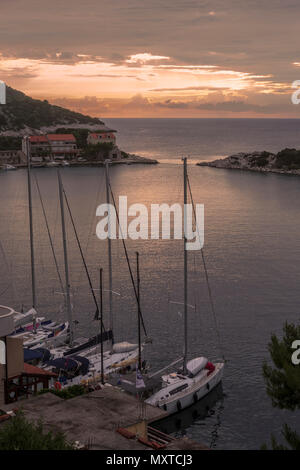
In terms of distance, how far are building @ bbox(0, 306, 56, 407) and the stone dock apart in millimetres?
1814

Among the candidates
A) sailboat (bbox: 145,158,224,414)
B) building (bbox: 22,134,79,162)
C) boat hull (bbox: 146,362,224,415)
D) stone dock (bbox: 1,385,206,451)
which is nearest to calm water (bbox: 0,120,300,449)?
boat hull (bbox: 146,362,224,415)

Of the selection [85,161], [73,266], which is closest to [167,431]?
[73,266]

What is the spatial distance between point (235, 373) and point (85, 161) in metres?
165

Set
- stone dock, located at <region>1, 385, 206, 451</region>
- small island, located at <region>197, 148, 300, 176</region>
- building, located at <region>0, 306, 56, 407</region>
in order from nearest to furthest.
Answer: stone dock, located at <region>1, 385, 206, 451</region>, building, located at <region>0, 306, 56, 407</region>, small island, located at <region>197, 148, 300, 176</region>

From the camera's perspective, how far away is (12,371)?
2762 cm

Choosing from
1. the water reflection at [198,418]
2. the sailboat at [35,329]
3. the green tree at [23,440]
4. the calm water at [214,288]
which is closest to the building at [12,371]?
the water reflection at [198,418]

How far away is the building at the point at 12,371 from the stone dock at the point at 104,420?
71.4 inches

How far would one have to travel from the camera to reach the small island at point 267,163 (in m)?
166

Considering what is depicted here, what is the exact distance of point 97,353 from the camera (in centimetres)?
3806

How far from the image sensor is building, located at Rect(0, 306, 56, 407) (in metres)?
26.0

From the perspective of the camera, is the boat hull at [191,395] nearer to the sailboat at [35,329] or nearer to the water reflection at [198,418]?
the water reflection at [198,418]

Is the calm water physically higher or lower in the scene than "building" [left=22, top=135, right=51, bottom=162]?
lower

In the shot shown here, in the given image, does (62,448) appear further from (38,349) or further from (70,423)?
(38,349)

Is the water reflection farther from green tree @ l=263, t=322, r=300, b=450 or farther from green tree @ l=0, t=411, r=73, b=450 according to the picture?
green tree @ l=0, t=411, r=73, b=450
